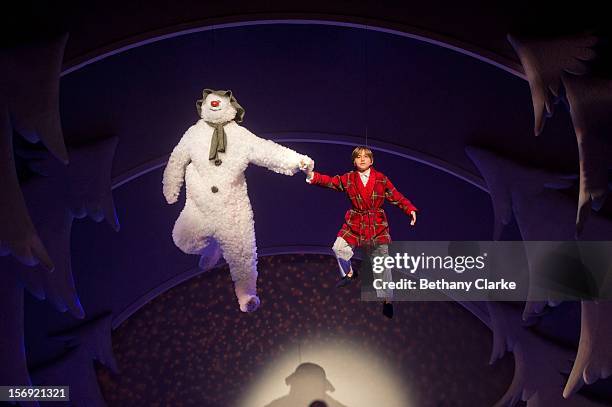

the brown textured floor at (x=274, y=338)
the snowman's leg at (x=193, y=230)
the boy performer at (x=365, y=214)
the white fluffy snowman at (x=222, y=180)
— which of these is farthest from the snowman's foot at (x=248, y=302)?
the brown textured floor at (x=274, y=338)

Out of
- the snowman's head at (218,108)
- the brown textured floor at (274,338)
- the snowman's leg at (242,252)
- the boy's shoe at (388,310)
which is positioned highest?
the snowman's head at (218,108)

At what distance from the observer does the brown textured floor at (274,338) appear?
7.06 metres

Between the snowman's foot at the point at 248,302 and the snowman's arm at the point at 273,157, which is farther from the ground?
the snowman's arm at the point at 273,157

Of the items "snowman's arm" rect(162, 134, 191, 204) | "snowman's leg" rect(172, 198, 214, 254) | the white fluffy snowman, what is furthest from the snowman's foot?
"snowman's arm" rect(162, 134, 191, 204)

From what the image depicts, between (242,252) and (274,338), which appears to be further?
(274,338)

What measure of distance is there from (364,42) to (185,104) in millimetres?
1414

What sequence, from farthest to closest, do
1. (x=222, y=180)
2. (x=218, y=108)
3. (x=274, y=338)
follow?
(x=274, y=338)
(x=218, y=108)
(x=222, y=180)

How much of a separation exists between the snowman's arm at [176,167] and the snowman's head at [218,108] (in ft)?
0.66

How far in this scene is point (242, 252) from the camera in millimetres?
4578

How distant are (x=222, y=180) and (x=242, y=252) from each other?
1.49 feet

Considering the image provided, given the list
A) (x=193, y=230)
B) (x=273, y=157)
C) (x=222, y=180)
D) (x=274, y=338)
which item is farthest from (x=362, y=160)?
(x=274, y=338)

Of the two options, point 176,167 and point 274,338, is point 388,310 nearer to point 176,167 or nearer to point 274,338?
point 176,167

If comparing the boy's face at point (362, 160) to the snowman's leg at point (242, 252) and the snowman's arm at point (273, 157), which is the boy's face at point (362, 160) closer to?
the snowman's arm at point (273, 157)

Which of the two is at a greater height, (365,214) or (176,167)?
(176,167)
